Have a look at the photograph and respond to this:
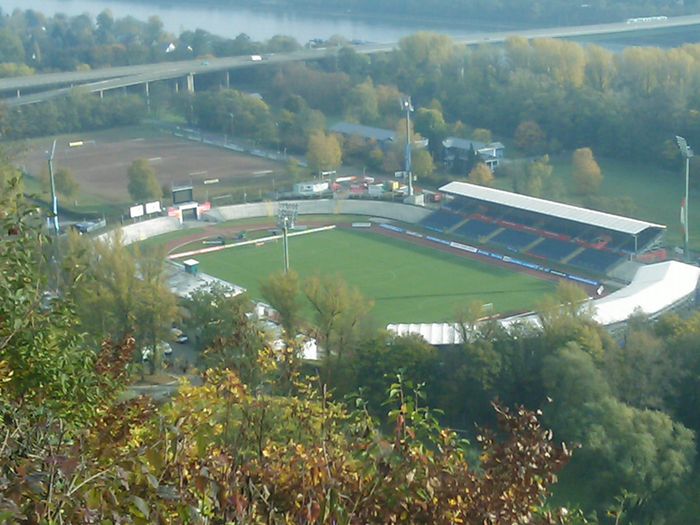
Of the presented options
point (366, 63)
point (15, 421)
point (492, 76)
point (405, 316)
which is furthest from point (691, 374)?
point (366, 63)

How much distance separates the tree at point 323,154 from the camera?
38.4 ft

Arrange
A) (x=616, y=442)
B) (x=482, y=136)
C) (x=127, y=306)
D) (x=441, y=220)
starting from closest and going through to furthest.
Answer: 1. (x=616, y=442)
2. (x=127, y=306)
3. (x=441, y=220)
4. (x=482, y=136)

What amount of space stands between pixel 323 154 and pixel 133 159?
102 inches

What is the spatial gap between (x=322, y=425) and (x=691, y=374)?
12.7 ft

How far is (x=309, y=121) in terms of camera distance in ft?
44.8

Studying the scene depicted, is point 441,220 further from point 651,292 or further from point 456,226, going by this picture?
point 651,292

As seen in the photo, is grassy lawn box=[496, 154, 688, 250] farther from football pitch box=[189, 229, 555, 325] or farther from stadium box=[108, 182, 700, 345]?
football pitch box=[189, 229, 555, 325]

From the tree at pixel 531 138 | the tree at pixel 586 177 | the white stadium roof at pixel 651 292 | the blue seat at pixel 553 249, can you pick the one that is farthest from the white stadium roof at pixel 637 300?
the tree at pixel 531 138

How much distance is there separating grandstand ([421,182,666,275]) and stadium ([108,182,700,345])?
0.4 inches

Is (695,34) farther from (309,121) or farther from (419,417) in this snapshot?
(419,417)

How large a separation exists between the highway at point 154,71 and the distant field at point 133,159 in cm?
151

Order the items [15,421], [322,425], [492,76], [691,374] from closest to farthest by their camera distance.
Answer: [15,421], [322,425], [691,374], [492,76]

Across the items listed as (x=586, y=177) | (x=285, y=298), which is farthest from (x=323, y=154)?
(x=285, y=298)

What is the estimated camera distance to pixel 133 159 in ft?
42.7
